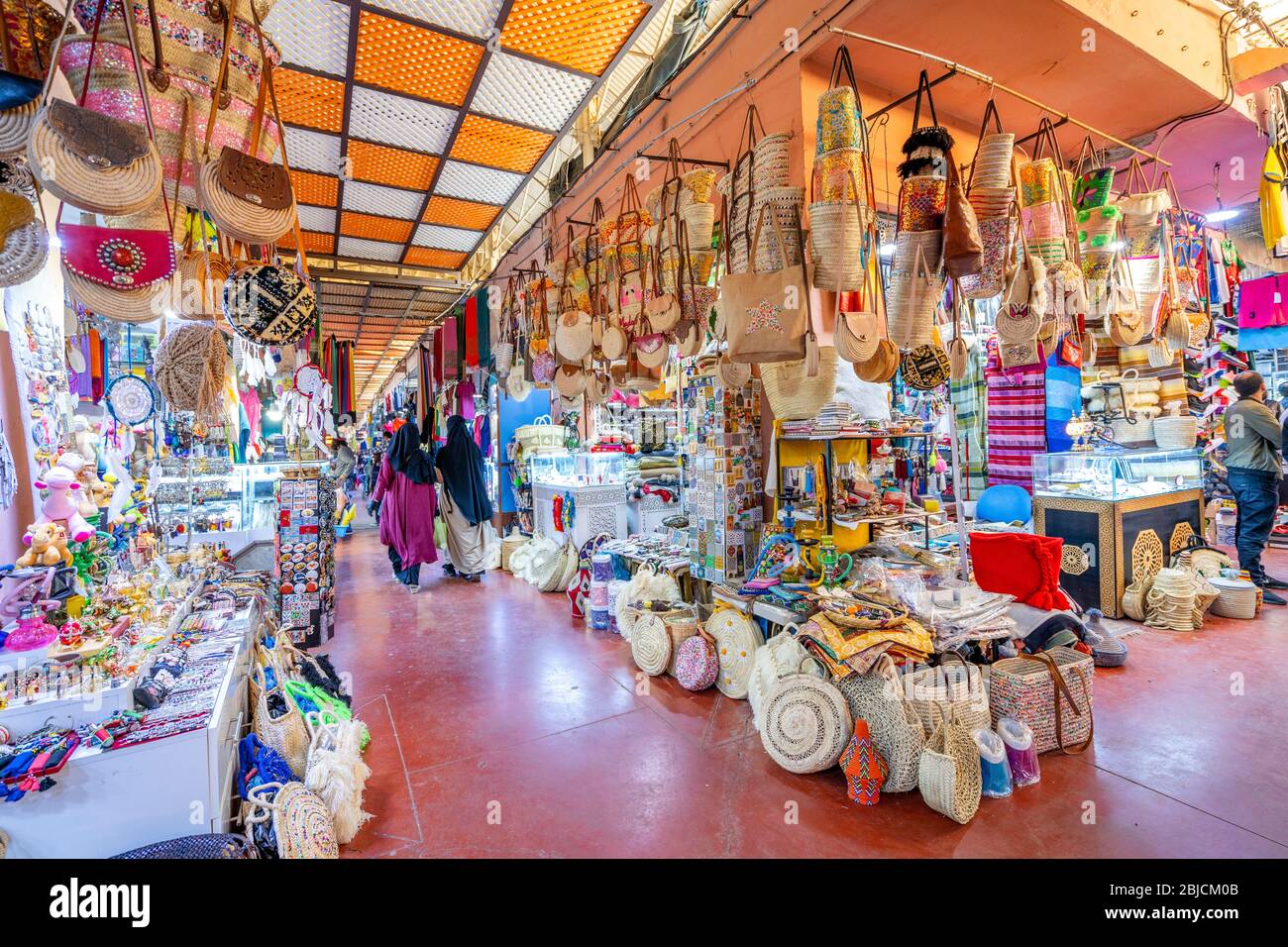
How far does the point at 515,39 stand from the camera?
143 inches

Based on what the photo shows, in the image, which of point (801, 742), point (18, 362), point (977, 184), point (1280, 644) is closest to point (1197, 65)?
point (977, 184)

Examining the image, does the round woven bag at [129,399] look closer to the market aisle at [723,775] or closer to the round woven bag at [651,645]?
the market aisle at [723,775]

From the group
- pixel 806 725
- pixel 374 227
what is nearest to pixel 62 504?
pixel 806 725

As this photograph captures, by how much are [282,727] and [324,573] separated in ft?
9.12

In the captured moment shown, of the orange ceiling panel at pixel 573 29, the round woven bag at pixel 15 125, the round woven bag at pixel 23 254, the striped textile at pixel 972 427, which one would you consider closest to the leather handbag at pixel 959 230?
the orange ceiling panel at pixel 573 29

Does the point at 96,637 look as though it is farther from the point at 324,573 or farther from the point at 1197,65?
the point at 1197,65

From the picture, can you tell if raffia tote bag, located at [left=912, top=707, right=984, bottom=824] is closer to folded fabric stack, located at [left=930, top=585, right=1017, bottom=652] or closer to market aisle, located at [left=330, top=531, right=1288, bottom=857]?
market aisle, located at [left=330, top=531, right=1288, bottom=857]

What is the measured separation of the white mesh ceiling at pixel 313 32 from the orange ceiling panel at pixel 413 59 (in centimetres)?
10

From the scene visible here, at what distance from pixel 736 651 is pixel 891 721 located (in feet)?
3.39

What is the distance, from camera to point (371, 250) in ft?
23.4

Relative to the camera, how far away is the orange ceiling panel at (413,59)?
3.48 metres

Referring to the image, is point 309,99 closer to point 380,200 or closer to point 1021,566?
point 380,200

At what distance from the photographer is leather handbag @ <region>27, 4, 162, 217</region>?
132 cm
